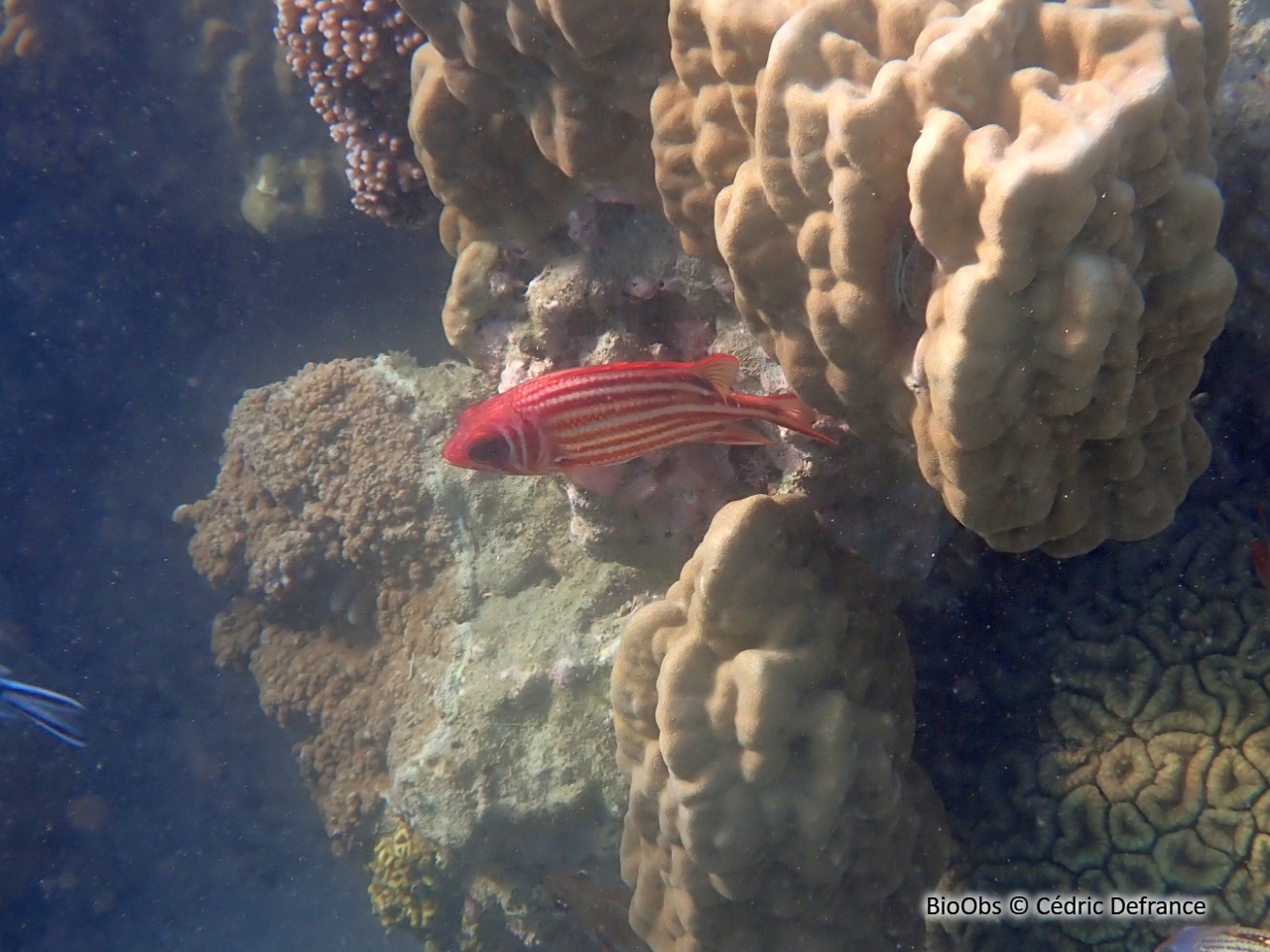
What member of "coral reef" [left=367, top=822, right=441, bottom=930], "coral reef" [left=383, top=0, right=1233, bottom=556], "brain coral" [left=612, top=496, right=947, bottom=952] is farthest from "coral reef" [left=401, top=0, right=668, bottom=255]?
"coral reef" [left=367, top=822, right=441, bottom=930]

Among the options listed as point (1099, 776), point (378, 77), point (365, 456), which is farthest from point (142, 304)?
point (1099, 776)

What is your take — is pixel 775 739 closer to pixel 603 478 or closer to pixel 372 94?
pixel 603 478

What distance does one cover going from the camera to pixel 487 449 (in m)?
2.71

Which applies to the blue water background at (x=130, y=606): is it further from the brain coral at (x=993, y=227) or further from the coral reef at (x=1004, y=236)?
the coral reef at (x=1004, y=236)

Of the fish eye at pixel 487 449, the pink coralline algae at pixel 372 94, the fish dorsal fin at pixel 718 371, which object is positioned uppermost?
the pink coralline algae at pixel 372 94

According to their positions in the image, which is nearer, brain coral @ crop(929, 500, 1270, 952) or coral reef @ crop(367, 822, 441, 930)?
brain coral @ crop(929, 500, 1270, 952)

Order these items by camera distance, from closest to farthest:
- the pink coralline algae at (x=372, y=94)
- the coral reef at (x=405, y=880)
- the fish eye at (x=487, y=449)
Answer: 1. the fish eye at (x=487, y=449)
2. the pink coralline algae at (x=372, y=94)
3. the coral reef at (x=405, y=880)

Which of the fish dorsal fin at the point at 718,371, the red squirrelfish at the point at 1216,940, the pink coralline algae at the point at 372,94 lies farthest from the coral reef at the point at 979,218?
the pink coralline algae at the point at 372,94

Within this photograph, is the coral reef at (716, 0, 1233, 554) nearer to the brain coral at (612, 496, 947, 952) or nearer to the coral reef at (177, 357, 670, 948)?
the brain coral at (612, 496, 947, 952)

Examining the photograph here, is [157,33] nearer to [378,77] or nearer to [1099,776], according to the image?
[378,77]

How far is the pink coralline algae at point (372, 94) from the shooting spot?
16.0ft

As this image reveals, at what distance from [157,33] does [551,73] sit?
9246 millimetres

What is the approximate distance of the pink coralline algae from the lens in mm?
4891

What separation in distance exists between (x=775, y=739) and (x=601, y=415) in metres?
1.55
